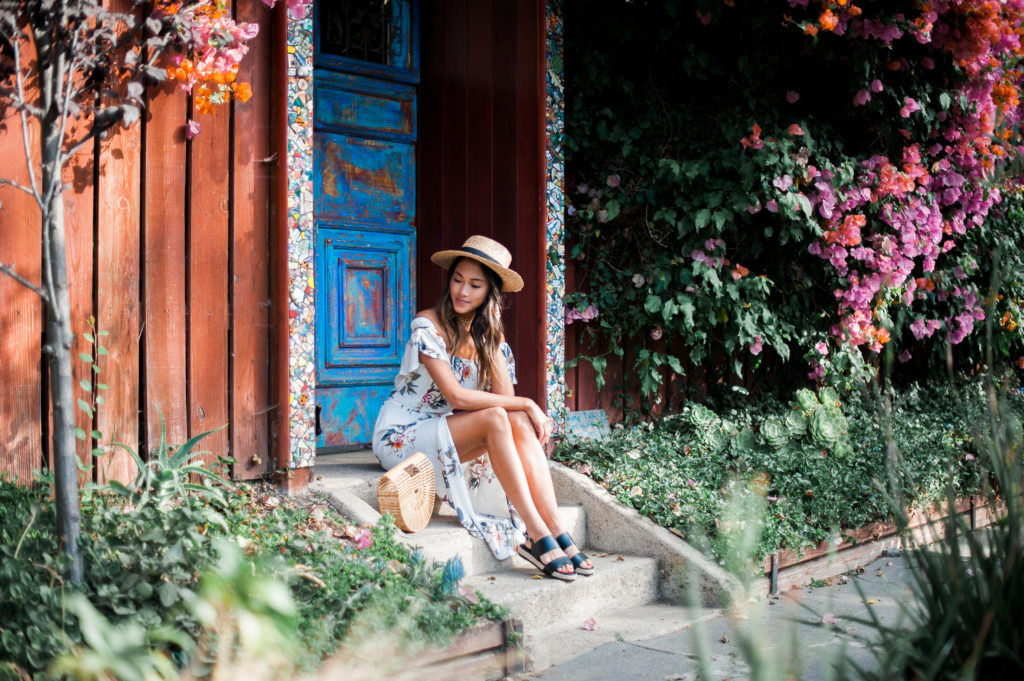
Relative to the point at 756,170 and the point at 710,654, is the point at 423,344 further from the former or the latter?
the point at 756,170

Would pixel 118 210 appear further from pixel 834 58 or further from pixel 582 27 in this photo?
pixel 834 58

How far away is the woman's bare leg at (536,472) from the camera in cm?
403

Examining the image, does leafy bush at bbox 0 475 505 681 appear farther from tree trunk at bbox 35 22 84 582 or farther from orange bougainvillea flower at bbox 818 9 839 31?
orange bougainvillea flower at bbox 818 9 839 31

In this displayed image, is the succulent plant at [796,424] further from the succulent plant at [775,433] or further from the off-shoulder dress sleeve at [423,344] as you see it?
the off-shoulder dress sleeve at [423,344]

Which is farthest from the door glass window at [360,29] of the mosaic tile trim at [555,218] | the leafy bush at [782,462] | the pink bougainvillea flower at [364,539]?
the pink bougainvillea flower at [364,539]

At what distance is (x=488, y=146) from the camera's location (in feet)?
17.4

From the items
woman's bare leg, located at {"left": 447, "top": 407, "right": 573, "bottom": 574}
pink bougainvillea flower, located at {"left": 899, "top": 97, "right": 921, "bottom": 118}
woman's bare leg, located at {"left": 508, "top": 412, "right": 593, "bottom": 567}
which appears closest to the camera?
woman's bare leg, located at {"left": 447, "top": 407, "right": 573, "bottom": 574}

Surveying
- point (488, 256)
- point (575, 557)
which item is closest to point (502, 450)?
point (575, 557)

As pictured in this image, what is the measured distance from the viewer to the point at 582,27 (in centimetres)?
570


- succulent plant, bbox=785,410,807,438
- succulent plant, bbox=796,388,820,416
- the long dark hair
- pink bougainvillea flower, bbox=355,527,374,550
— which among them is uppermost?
the long dark hair

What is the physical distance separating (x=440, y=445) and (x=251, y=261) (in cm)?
120

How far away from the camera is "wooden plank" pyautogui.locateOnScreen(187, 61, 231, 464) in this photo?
3.81 m

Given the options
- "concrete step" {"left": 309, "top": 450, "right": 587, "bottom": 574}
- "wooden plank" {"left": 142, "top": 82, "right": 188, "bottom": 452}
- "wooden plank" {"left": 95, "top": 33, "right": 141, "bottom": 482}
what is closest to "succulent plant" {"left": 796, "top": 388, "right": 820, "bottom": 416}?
"concrete step" {"left": 309, "top": 450, "right": 587, "bottom": 574}

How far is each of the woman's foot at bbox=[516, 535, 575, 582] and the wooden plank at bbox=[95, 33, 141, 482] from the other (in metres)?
1.73
